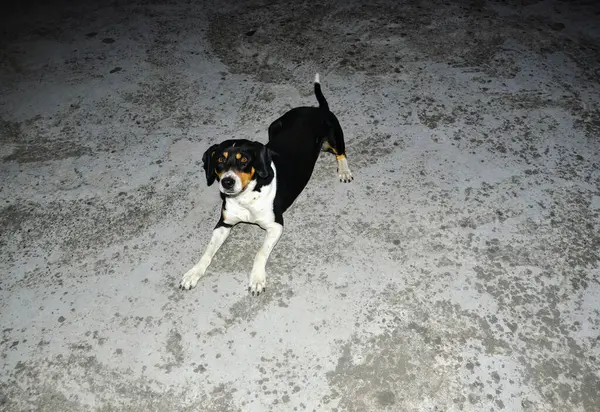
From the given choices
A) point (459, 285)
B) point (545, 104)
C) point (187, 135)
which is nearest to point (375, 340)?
point (459, 285)

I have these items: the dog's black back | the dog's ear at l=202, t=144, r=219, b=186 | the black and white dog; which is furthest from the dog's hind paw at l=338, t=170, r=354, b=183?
the dog's ear at l=202, t=144, r=219, b=186

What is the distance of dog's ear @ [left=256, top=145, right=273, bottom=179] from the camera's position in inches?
114

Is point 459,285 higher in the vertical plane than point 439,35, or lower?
lower

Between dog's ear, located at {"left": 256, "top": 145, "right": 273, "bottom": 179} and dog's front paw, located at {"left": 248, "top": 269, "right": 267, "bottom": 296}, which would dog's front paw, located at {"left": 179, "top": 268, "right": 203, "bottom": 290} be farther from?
dog's ear, located at {"left": 256, "top": 145, "right": 273, "bottom": 179}

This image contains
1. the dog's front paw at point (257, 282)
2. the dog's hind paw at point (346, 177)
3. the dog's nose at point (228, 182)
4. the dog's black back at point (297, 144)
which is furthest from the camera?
the dog's hind paw at point (346, 177)

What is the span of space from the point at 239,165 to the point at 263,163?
0.15 m

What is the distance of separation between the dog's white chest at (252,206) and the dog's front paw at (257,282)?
0.36 metres

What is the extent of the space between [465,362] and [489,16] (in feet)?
15.1

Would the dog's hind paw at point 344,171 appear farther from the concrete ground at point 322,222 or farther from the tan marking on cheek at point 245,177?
the tan marking on cheek at point 245,177

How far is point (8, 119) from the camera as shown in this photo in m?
4.59

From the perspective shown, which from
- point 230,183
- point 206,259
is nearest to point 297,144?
point 230,183

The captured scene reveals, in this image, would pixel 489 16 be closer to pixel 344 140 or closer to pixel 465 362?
pixel 344 140

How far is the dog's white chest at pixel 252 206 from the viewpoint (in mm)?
3047

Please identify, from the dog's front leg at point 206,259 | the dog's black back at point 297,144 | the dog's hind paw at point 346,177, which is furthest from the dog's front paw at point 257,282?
the dog's hind paw at point 346,177
